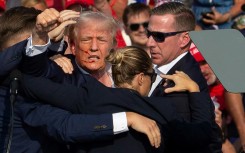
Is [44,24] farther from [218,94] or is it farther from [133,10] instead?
[133,10]

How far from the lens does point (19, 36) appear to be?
4.78m

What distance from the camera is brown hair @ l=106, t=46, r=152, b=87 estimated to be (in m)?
4.55

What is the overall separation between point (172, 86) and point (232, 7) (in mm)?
4542

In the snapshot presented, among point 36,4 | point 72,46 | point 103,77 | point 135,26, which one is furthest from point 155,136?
point 135,26

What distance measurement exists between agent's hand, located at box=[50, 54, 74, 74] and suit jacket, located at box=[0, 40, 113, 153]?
61cm

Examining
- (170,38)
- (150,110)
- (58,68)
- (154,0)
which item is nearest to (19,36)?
(58,68)

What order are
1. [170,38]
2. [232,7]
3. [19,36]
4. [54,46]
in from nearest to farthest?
1. [19,36]
2. [54,46]
3. [170,38]
4. [232,7]

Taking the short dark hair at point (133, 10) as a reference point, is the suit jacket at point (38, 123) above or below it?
above

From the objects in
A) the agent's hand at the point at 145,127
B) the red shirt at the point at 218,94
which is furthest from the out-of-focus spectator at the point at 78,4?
the agent's hand at the point at 145,127

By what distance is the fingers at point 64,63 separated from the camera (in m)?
5.18

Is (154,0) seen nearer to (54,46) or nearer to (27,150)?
(54,46)

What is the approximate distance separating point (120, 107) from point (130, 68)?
0.28 m

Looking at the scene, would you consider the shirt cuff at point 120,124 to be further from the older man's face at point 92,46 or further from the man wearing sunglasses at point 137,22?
the man wearing sunglasses at point 137,22

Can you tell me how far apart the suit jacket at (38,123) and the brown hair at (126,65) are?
323 millimetres
